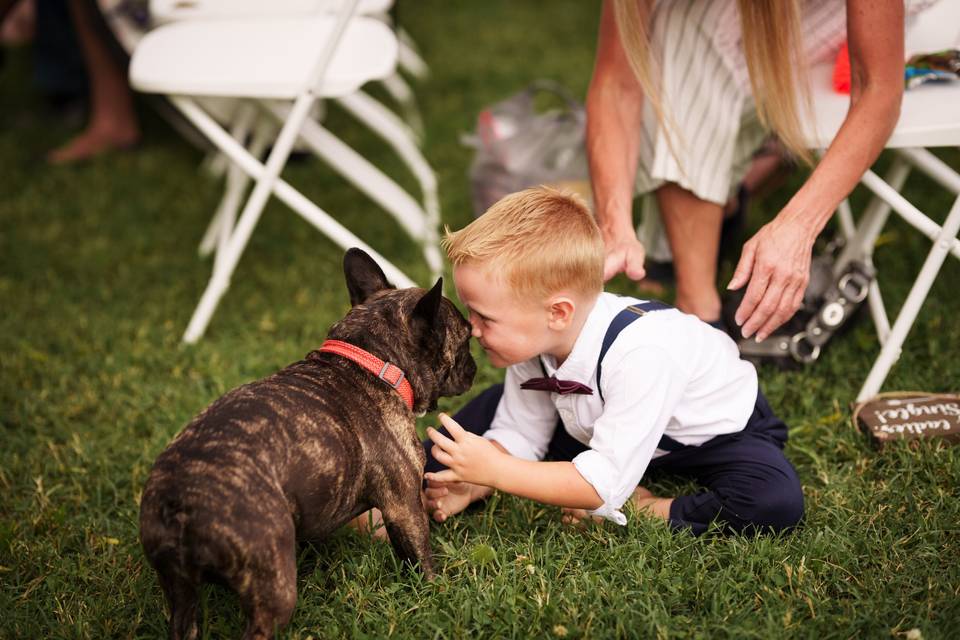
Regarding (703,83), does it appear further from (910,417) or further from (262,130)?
(262,130)

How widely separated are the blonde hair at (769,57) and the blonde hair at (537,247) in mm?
785

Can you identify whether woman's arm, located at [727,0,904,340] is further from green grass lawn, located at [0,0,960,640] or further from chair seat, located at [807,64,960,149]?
green grass lawn, located at [0,0,960,640]

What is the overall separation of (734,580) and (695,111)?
1568 mm

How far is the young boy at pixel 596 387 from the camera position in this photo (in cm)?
210

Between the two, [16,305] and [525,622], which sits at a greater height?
[525,622]

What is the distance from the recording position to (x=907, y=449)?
99.1 inches

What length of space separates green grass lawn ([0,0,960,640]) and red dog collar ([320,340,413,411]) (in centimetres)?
48

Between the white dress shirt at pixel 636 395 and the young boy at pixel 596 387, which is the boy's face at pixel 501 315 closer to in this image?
the young boy at pixel 596 387

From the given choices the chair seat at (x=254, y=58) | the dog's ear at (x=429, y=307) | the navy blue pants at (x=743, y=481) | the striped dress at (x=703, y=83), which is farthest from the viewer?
the chair seat at (x=254, y=58)

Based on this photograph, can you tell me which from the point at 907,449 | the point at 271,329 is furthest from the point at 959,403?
the point at 271,329

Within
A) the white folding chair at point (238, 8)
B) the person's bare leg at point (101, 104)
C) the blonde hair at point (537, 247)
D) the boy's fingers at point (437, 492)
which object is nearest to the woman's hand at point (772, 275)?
the blonde hair at point (537, 247)

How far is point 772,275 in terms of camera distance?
2262mm

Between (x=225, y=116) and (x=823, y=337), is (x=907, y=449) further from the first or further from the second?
(x=225, y=116)

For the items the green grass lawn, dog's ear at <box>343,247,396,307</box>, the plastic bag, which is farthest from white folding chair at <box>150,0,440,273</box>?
dog's ear at <box>343,247,396,307</box>
